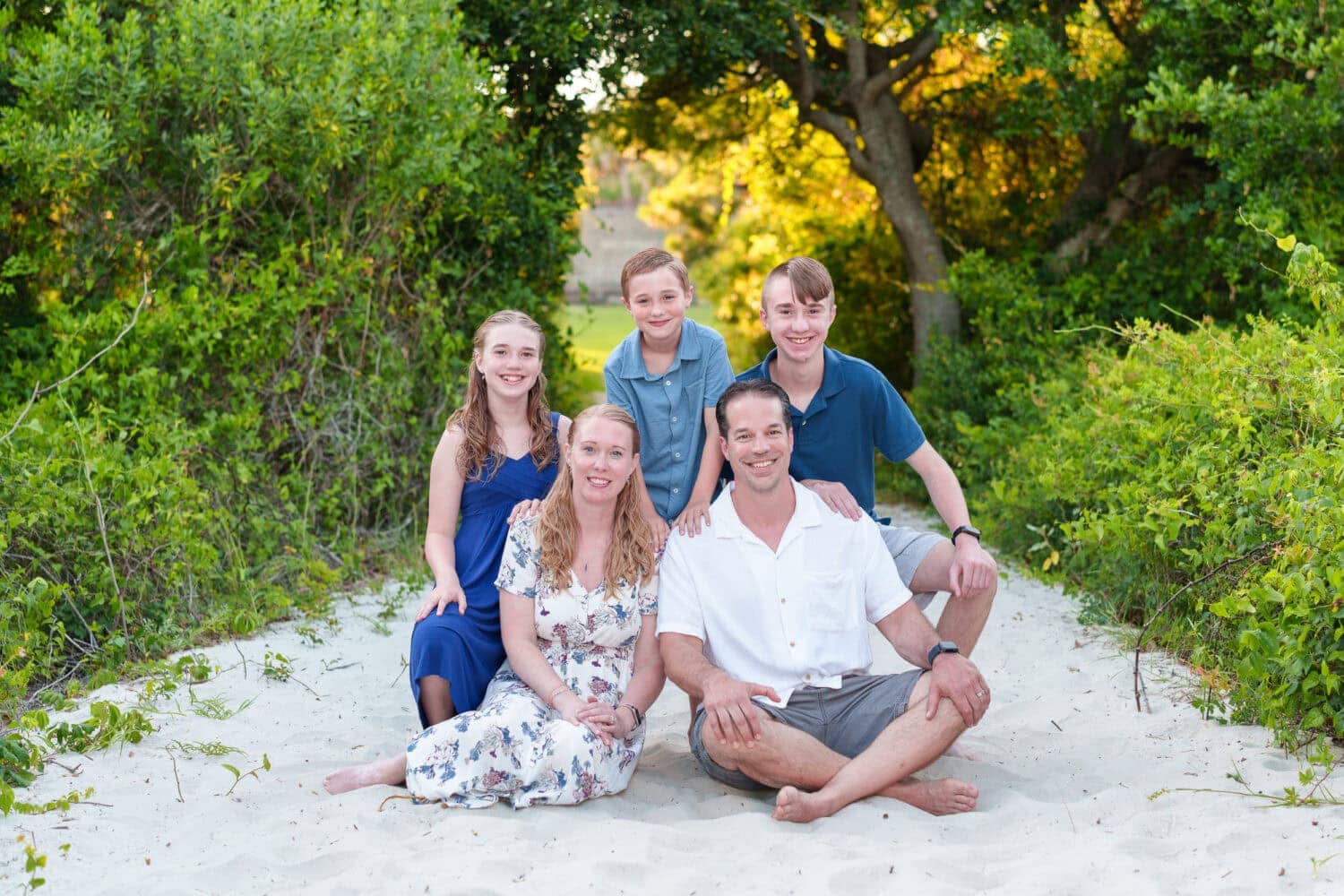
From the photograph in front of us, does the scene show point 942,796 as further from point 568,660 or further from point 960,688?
point 568,660

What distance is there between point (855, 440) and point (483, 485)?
1258mm

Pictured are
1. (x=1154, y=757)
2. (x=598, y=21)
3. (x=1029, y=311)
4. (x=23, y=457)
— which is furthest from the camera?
(x=1029, y=311)

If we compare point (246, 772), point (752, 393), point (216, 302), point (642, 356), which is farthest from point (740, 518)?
point (216, 302)

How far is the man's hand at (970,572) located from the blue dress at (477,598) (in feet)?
4.50

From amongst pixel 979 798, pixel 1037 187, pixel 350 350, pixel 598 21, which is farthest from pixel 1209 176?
pixel 979 798

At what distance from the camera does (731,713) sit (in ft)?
11.9

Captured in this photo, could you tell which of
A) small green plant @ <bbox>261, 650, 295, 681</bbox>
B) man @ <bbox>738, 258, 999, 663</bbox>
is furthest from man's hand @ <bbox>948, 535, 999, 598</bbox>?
small green plant @ <bbox>261, 650, 295, 681</bbox>

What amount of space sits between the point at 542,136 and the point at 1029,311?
3.71 meters

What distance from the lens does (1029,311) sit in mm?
9438

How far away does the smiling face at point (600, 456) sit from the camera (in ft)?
12.9

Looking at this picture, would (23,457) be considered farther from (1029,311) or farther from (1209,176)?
(1209,176)

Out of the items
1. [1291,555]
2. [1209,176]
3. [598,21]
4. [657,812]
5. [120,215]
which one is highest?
[598,21]

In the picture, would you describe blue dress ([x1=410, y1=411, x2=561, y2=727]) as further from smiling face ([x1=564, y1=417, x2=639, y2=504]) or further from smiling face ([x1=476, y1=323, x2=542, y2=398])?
smiling face ([x1=564, y1=417, x2=639, y2=504])

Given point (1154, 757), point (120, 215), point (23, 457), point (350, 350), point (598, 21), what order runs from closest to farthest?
point (1154, 757)
point (23, 457)
point (120, 215)
point (350, 350)
point (598, 21)
